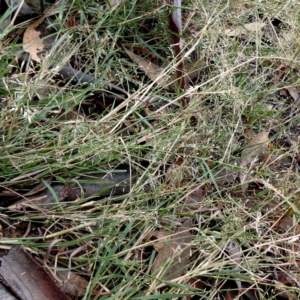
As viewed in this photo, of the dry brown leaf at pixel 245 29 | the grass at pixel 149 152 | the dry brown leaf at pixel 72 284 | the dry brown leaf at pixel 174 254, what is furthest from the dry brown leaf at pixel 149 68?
the dry brown leaf at pixel 72 284

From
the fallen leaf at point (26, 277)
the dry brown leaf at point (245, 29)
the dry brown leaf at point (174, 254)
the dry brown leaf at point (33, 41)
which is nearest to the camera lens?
the fallen leaf at point (26, 277)

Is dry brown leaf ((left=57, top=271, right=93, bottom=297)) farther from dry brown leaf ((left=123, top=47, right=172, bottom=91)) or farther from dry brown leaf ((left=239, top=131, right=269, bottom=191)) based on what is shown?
dry brown leaf ((left=123, top=47, right=172, bottom=91))

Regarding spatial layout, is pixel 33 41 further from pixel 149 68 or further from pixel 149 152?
pixel 149 152

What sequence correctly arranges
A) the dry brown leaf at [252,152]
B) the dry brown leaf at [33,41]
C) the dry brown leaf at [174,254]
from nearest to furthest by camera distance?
the dry brown leaf at [174,254]
the dry brown leaf at [252,152]
the dry brown leaf at [33,41]

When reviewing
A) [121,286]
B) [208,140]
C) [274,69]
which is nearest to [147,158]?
[208,140]

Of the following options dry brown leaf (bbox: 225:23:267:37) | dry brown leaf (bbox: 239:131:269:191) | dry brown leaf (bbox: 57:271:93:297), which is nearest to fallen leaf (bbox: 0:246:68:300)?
dry brown leaf (bbox: 57:271:93:297)

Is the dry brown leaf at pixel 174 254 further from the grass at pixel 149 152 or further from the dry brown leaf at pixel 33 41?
the dry brown leaf at pixel 33 41
